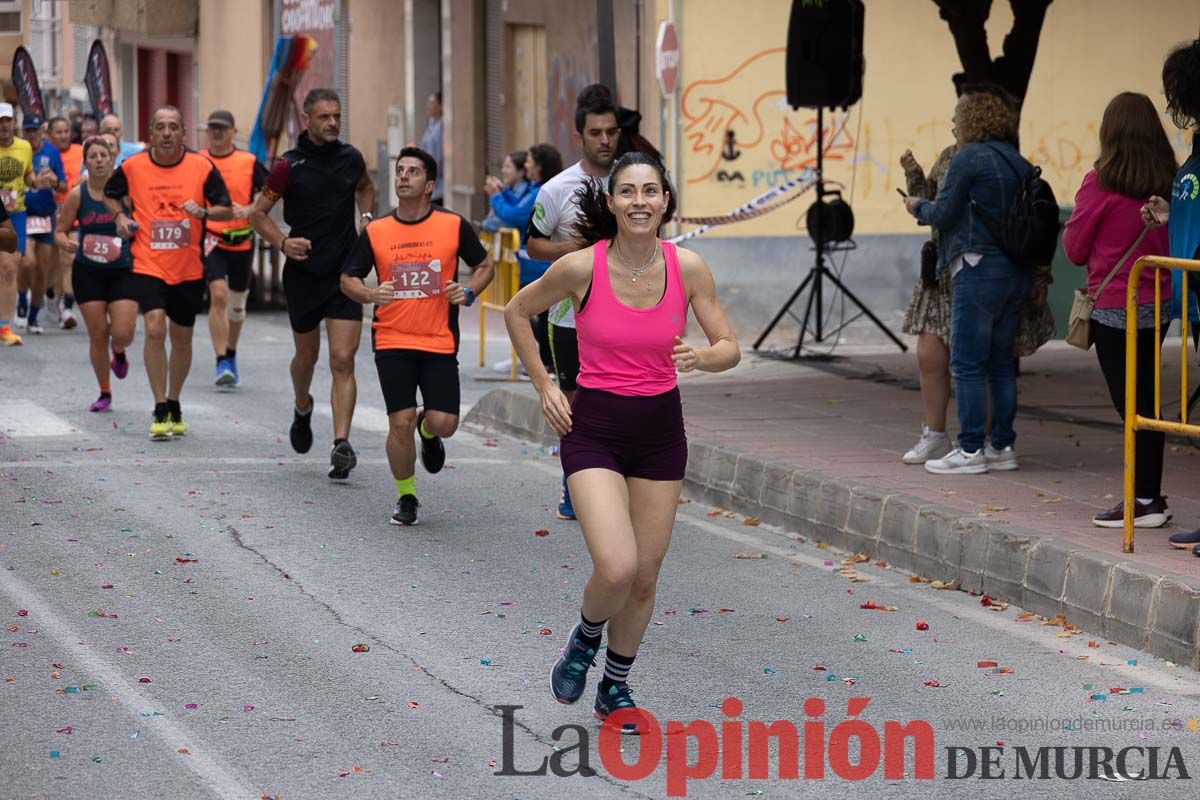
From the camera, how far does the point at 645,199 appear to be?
627 centimetres

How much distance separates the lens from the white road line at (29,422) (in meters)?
12.7

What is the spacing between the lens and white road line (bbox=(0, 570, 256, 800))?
570 cm

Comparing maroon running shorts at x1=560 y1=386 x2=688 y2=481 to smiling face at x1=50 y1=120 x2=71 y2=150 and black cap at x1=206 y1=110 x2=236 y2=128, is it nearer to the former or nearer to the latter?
black cap at x1=206 y1=110 x2=236 y2=128

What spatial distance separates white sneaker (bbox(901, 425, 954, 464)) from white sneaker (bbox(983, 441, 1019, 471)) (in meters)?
0.28

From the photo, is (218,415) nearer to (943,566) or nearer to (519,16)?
(943,566)

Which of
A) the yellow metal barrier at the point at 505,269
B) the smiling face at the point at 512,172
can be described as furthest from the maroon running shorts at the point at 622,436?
the smiling face at the point at 512,172

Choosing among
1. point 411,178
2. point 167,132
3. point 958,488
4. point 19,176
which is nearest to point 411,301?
point 411,178

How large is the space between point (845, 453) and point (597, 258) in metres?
4.95

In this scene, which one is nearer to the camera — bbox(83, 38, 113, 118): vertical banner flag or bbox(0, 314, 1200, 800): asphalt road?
bbox(0, 314, 1200, 800): asphalt road

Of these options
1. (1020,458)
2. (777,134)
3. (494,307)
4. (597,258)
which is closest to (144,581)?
(597,258)

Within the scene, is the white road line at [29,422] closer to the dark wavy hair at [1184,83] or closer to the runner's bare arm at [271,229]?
the runner's bare arm at [271,229]

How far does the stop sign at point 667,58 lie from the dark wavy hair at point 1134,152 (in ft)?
31.0

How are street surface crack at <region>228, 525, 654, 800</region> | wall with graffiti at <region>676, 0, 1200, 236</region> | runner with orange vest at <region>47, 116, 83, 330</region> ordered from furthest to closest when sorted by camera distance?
runner with orange vest at <region>47, 116, 83, 330</region>, wall with graffiti at <region>676, 0, 1200, 236</region>, street surface crack at <region>228, 525, 654, 800</region>

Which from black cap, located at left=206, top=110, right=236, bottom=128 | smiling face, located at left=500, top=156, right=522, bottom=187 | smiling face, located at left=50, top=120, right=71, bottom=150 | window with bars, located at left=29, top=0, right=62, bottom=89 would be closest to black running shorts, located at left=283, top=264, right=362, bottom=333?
black cap, located at left=206, top=110, right=236, bottom=128
